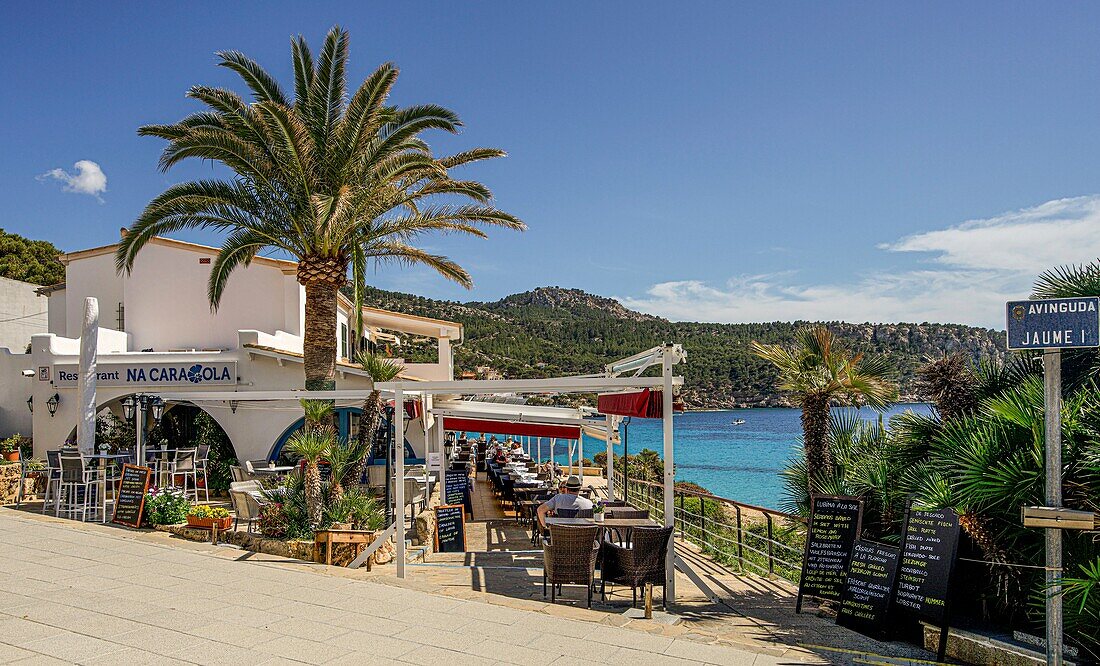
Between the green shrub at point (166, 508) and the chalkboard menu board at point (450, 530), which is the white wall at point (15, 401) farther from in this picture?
the chalkboard menu board at point (450, 530)

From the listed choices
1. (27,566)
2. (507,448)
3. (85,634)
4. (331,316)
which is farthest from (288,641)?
(507,448)

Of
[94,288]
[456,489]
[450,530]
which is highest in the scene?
[94,288]

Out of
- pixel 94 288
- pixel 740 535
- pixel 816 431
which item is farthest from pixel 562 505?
pixel 94 288

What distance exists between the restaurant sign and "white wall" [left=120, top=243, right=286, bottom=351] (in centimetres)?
322

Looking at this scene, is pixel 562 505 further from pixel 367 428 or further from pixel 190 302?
pixel 190 302

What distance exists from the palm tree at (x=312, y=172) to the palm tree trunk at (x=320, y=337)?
2 cm

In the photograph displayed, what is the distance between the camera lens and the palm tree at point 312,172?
13.6m

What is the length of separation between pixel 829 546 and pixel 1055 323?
12.7 feet

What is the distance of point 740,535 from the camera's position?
34.0 feet

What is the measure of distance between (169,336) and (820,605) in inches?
767

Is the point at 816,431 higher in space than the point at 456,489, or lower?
higher

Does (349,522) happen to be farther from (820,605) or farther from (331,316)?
(820,605)

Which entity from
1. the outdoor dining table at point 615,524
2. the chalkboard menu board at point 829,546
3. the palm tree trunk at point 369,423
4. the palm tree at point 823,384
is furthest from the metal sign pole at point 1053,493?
the palm tree trunk at point 369,423

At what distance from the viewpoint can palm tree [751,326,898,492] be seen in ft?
31.7
